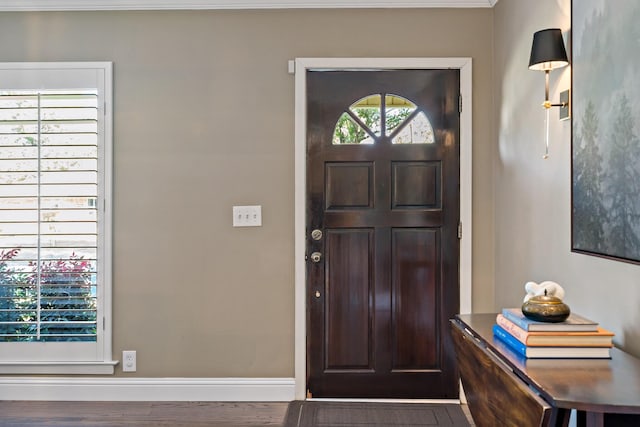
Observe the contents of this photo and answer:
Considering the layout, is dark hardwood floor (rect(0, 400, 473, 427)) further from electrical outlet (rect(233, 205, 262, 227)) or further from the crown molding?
the crown molding

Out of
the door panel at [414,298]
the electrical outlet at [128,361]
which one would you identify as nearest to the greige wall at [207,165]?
the electrical outlet at [128,361]

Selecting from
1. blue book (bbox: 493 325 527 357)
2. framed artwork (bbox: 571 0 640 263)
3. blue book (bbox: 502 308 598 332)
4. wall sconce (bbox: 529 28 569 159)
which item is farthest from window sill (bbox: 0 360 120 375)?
wall sconce (bbox: 529 28 569 159)

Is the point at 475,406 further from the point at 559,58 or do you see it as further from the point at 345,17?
the point at 345,17

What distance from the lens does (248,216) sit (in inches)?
118

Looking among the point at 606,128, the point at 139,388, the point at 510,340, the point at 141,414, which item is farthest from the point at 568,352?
the point at 139,388

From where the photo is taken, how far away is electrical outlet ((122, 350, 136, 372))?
3010mm

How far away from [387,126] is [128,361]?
6.57 feet

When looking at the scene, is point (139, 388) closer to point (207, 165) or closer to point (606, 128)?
point (207, 165)

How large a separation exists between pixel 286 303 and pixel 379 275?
1.82 feet

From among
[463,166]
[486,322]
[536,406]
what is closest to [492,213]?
[463,166]

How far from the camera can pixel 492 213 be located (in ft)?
9.80

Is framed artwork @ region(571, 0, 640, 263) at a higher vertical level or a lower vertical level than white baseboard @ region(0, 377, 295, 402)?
higher

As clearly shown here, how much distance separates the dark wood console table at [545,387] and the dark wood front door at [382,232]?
3.86 ft

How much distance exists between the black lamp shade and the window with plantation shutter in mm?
2261
